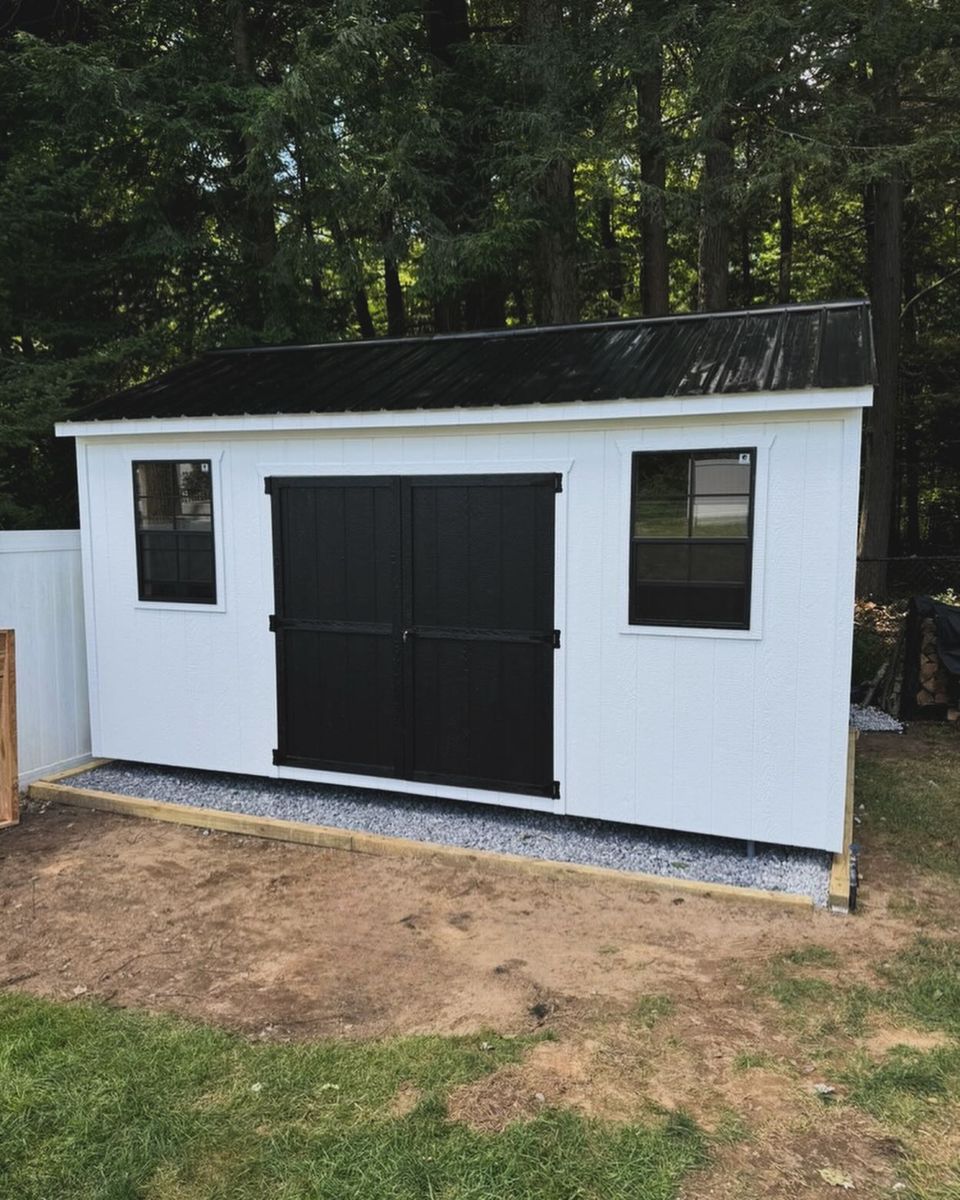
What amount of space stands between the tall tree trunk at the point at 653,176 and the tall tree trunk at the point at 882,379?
3024 mm

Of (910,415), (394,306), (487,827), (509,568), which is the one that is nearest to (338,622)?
(509,568)

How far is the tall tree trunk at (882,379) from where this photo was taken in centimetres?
1150

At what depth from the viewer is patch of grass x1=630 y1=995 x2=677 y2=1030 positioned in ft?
10.3

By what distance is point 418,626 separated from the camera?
5195 millimetres

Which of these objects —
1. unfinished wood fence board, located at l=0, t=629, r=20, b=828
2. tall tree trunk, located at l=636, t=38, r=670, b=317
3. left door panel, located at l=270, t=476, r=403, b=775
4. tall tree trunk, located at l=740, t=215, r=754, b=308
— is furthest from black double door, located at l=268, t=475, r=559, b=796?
tall tree trunk, located at l=740, t=215, r=754, b=308

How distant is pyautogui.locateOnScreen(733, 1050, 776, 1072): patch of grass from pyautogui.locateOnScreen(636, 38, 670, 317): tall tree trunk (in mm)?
6282

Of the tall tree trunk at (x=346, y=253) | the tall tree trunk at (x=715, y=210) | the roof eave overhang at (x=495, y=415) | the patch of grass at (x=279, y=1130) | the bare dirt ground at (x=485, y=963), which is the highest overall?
the tall tree trunk at (x=715, y=210)

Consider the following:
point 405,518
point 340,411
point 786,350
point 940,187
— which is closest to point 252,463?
point 340,411

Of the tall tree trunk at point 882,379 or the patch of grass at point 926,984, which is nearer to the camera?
the patch of grass at point 926,984

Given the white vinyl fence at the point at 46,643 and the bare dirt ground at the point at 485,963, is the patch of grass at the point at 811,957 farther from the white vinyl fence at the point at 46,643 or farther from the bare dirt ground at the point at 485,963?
the white vinyl fence at the point at 46,643

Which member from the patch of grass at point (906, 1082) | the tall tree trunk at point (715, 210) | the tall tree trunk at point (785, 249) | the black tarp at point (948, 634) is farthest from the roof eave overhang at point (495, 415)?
the tall tree trunk at point (785, 249)

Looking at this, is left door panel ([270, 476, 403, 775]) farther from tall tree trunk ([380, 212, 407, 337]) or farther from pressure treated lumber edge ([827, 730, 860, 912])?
tall tree trunk ([380, 212, 407, 337])

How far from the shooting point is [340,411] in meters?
5.09

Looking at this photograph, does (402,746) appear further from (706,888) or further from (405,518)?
(706,888)
